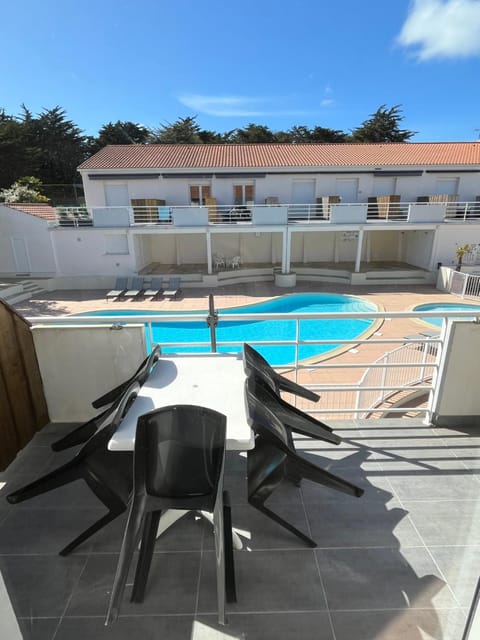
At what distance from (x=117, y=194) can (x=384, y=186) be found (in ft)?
40.9

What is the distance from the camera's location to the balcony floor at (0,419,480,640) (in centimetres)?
145

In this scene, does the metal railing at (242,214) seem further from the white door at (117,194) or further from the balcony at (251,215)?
the white door at (117,194)

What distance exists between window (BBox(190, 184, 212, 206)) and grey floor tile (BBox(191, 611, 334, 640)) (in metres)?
15.5

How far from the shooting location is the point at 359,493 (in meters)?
1.83

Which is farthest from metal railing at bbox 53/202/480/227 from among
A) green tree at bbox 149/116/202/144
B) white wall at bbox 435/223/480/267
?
green tree at bbox 149/116/202/144

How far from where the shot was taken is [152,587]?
160cm

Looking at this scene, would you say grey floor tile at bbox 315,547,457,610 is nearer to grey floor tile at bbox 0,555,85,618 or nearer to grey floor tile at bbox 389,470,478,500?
grey floor tile at bbox 389,470,478,500

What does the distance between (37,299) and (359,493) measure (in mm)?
12812

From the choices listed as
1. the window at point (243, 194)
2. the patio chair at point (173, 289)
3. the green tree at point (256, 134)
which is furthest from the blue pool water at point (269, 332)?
the green tree at point (256, 134)

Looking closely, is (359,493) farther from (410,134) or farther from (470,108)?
(410,134)

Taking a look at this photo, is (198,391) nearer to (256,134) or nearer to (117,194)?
(117,194)

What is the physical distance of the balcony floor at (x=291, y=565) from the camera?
1.45 m

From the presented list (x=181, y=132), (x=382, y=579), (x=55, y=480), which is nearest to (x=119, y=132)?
(x=181, y=132)

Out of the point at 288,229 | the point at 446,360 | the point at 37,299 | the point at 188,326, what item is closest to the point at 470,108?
the point at 446,360
